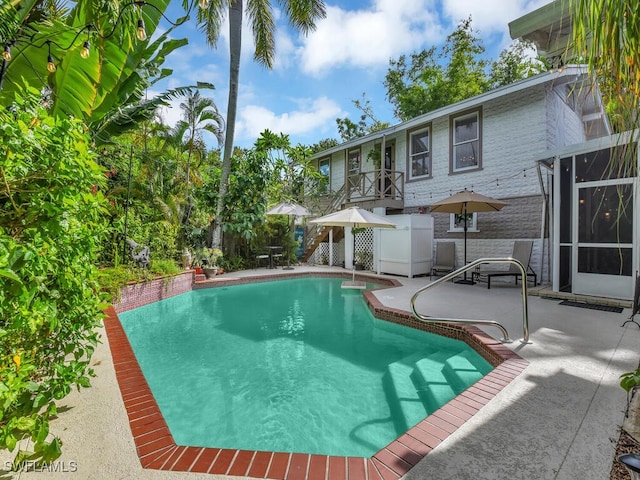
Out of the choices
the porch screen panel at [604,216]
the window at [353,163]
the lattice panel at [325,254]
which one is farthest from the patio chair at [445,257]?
the window at [353,163]

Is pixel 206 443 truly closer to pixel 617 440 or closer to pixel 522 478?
pixel 522 478

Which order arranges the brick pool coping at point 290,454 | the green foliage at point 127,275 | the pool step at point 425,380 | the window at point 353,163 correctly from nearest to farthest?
the brick pool coping at point 290,454
the pool step at point 425,380
the green foliage at point 127,275
the window at point 353,163

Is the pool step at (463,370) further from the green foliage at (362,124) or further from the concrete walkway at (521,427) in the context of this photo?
the green foliage at (362,124)

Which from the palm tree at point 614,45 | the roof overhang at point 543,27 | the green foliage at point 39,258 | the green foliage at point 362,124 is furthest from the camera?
the green foliage at point 362,124

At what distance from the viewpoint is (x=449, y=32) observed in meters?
20.7

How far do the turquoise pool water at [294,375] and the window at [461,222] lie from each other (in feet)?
21.0

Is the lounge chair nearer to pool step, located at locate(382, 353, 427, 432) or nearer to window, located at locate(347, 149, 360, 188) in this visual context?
window, located at locate(347, 149, 360, 188)

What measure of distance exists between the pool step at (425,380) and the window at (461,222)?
25.1 ft

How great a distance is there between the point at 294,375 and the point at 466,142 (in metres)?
11.0

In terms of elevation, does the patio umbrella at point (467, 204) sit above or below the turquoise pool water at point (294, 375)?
above

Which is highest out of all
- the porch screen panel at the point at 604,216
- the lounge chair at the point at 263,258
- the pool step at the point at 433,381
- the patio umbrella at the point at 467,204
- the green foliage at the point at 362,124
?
the green foliage at the point at 362,124

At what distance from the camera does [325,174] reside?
1777cm

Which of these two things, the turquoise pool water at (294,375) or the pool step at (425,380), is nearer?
the turquoise pool water at (294,375)

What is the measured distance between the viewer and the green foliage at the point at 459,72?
65.6 feet
